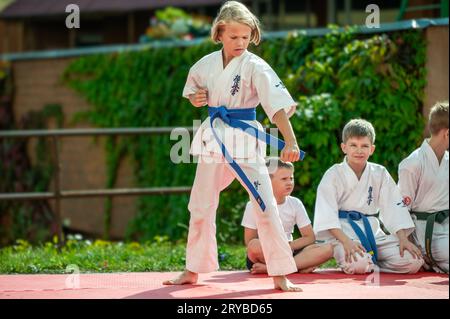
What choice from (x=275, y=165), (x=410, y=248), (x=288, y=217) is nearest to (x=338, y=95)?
(x=275, y=165)

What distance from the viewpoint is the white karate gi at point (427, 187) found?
19.6ft

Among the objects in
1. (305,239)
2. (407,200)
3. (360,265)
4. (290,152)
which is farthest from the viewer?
(305,239)

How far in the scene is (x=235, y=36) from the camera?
5.15 meters

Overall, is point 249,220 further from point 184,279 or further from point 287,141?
point 287,141

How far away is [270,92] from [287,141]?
11.4 inches

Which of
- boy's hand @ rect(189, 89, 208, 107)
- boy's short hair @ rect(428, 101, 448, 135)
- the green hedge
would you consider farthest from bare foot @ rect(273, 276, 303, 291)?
the green hedge

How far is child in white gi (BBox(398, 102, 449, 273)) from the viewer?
5926 mm

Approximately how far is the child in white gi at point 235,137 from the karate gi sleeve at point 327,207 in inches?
33.8

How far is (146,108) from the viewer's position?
12672mm

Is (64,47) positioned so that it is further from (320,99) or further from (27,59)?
(320,99)

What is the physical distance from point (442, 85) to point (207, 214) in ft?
12.7

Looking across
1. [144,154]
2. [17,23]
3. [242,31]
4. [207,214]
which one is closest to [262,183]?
[207,214]

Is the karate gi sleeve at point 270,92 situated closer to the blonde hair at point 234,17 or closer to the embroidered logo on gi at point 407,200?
the blonde hair at point 234,17

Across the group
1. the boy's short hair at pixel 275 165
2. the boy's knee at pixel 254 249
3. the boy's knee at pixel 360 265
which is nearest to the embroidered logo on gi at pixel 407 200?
the boy's knee at pixel 360 265
